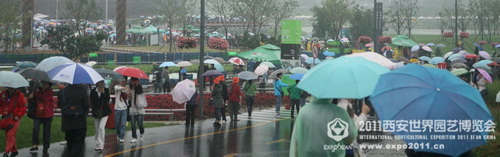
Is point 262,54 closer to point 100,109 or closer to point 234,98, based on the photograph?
point 234,98

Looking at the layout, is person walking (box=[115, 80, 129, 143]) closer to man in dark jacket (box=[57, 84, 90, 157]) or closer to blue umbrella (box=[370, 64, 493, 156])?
man in dark jacket (box=[57, 84, 90, 157])

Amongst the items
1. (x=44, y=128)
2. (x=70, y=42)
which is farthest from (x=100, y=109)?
(x=70, y=42)

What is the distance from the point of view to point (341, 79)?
915 centimetres

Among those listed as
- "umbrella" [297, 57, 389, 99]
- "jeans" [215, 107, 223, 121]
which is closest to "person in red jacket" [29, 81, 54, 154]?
"jeans" [215, 107, 223, 121]

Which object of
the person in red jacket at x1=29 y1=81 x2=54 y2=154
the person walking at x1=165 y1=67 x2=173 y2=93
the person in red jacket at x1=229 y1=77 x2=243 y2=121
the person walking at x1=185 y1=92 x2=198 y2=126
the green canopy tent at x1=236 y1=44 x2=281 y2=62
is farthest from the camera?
the green canopy tent at x1=236 y1=44 x2=281 y2=62

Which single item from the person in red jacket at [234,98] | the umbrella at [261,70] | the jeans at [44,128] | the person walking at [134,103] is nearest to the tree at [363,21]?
the umbrella at [261,70]

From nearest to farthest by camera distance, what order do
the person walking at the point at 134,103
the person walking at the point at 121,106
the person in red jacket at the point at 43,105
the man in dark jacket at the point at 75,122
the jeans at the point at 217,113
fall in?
→ the man in dark jacket at the point at 75,122 < the person in red jacket at the point at 43,105 < the person walking at the point at 121,106 < the person walking at the point at 134,103 < the jeans at the point at 217,113

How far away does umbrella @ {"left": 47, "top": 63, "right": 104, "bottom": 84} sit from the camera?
51.7 ft

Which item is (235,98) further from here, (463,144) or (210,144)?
(463,144)

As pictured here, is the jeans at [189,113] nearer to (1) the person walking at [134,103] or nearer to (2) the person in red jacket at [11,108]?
(1) the person walking at [134,103]

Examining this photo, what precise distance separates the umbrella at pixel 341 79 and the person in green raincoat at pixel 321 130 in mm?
157

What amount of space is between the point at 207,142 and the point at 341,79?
10.4 meters

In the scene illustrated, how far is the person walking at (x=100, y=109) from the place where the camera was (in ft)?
55.9

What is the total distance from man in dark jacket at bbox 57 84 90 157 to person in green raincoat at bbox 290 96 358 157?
696 cm
